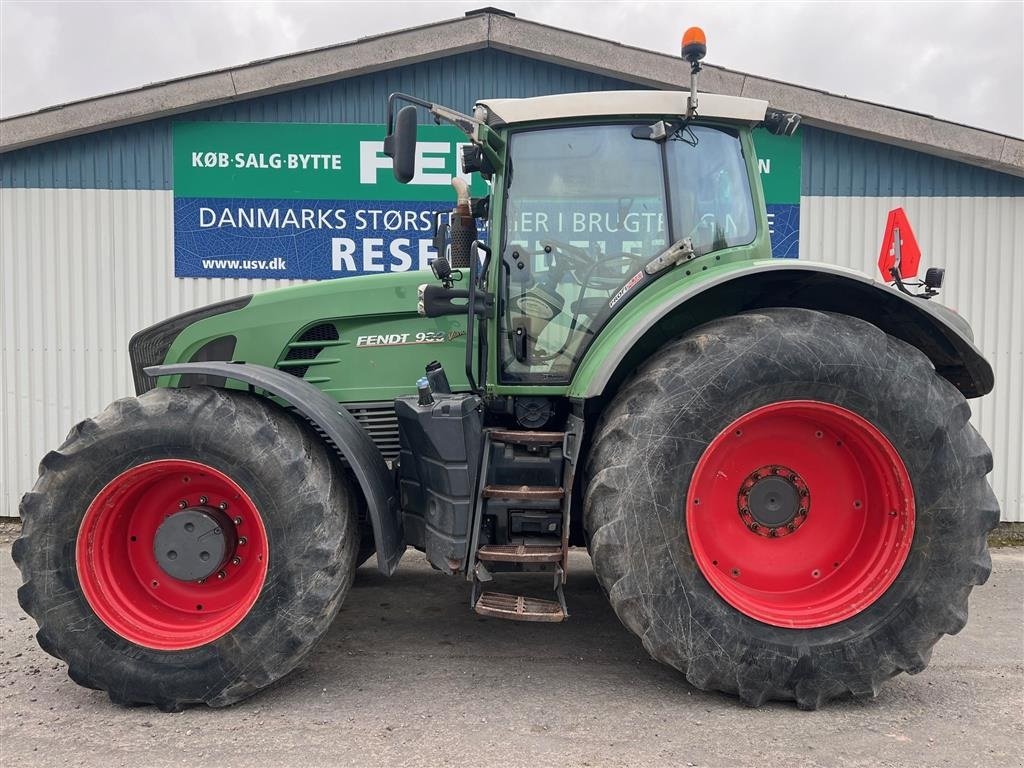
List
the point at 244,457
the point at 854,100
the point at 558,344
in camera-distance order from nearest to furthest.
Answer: the point at 244,457, the point at 558,344, the point at 854,100

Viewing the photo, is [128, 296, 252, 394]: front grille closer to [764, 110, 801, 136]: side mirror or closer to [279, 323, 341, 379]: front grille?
[279, 323, 341, 379]: front grille

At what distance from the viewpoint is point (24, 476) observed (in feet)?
19.7

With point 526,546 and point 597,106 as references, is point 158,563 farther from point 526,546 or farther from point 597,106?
point 597,106

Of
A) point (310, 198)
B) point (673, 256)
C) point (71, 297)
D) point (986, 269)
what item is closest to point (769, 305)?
point (673, 256)

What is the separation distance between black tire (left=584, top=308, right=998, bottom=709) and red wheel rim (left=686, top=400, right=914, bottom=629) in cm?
9

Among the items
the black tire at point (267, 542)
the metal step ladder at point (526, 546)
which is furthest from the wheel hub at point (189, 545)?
the metal step ladder at point (526, 546)

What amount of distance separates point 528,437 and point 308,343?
1.19 metres

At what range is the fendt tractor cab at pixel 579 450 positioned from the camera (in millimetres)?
2697

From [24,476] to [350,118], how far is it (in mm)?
4110

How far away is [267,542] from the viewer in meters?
2.74

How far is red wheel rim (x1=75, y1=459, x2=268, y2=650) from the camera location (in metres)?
2.78

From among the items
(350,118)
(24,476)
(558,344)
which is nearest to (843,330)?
(558,344)

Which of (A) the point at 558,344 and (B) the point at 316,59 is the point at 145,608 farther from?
(B) the point at 316,59

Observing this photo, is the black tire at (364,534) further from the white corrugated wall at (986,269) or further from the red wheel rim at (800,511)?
the white corrugated wall at (986,269)
